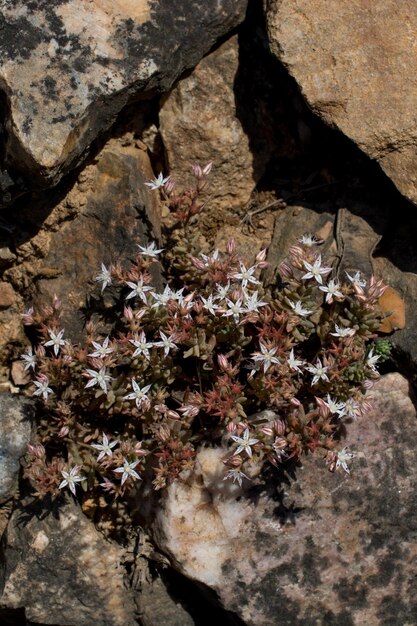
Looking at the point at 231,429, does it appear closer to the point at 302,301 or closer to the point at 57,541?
the point at 302,301

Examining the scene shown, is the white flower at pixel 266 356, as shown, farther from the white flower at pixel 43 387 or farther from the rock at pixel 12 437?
the rock at pixel 12 437

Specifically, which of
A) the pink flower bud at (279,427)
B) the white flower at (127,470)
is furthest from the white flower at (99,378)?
the pink flower bud at (279,427)

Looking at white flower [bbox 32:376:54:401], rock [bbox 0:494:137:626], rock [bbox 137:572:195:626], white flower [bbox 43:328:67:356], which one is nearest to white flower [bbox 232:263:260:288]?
white flower [bbox 43:328:67:356]

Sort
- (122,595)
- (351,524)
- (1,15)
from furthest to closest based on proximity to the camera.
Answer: (122,595), (351,524), (1,15)

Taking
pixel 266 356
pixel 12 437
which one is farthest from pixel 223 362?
pixel 12 437

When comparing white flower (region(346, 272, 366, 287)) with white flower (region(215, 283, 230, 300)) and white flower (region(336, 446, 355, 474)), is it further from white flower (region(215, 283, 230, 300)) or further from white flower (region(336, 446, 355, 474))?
white flower (region(336, 446, 355, 474))

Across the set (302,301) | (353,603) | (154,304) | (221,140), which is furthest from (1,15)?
(353,603)

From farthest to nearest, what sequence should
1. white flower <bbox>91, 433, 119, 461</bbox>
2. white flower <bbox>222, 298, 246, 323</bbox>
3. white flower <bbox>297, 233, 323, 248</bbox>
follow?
white flower <bbox>297, 233, 323, 248</bbox> → white flower <bbox>91, 433, 119, 461</bbox> → white flower <bbox>222, 298, 246, 323</bbox>
